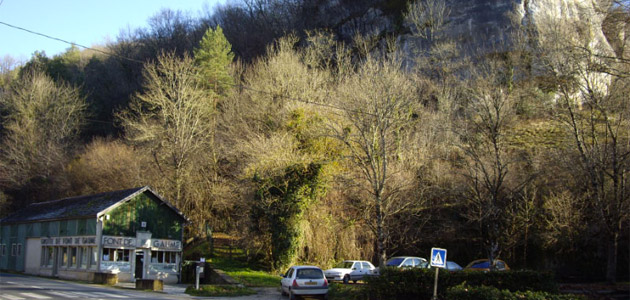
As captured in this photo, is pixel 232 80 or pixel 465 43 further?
pixel 465 43

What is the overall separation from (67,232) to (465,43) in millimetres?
47885

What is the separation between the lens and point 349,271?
92.2ft

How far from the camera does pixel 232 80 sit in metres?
49.5

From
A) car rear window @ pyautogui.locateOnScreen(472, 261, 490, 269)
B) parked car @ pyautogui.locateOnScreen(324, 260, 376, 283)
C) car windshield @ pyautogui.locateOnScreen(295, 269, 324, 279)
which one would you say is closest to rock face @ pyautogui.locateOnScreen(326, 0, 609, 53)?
car rear window @ pyautogui.locateOnScreen(472, 261, 490, 269)

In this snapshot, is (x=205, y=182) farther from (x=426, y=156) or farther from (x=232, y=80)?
(x=426, y=156)

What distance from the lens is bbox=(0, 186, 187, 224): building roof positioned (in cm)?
3075

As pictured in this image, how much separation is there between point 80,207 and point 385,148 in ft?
67.5

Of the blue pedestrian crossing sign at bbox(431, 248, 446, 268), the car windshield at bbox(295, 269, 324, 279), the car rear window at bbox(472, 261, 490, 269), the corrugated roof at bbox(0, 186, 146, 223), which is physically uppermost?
the corrugated roof at bbox(0, 186, 146, 223)

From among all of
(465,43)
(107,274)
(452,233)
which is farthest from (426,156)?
(465,43)

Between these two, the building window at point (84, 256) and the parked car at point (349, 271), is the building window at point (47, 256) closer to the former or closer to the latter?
the building window at point (84, 256)

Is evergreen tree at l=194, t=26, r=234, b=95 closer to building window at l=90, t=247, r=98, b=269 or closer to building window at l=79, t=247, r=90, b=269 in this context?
building window at l=79, t=247, r=90, b=269

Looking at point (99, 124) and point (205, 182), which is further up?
point (99, 124)

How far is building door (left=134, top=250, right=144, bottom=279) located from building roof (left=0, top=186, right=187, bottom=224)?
11.2 ft

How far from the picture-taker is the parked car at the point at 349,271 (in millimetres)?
27719
